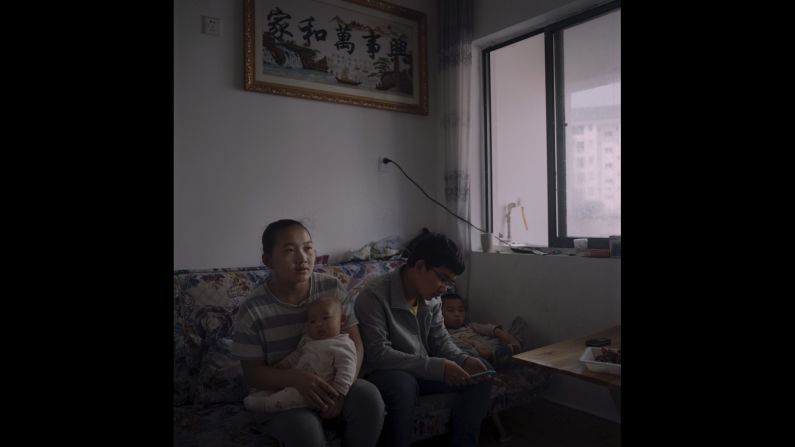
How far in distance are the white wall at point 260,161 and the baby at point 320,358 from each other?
38.9 inches

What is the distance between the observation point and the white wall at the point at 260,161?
2.29m

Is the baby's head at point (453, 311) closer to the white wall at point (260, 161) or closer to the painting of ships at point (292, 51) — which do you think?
the white wall at point (260, 161)

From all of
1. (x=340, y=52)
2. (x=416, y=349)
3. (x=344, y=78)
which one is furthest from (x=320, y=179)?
(x=416, y=349)

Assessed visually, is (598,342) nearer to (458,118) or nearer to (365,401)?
(365,401)

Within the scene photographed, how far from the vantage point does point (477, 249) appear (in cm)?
292

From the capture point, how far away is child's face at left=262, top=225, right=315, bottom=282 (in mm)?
1620

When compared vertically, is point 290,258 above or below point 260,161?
below

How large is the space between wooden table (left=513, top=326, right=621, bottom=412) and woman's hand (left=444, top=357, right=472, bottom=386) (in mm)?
185

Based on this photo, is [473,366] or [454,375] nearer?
[454,375]

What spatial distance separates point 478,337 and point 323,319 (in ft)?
3.31

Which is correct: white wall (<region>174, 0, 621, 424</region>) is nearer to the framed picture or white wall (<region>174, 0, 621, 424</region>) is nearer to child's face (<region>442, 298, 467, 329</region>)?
the framed picture

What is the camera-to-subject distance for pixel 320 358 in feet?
4.92
